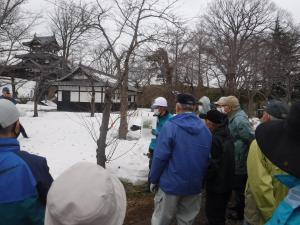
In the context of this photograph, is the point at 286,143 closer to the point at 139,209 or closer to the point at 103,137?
the point at 139,209

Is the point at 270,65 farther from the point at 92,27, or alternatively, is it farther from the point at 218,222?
the point at 218,222

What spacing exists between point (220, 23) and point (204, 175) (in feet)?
104

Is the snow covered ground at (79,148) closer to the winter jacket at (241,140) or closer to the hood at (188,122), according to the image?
the winter jacket at (241,140)

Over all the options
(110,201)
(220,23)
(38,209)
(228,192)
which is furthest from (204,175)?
(220,23)

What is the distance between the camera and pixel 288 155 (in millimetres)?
1476

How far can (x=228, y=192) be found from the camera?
4.13m

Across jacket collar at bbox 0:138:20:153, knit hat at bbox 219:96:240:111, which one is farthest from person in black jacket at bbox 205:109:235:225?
jacket collar at bbox 0:138:20:153

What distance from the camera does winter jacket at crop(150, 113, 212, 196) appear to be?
3549 mm

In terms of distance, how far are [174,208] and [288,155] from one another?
2.39 metres

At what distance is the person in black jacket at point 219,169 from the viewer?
396cm

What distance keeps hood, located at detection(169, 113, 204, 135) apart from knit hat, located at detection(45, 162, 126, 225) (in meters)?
2.19

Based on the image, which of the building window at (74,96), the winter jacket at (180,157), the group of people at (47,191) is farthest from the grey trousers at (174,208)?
the building window at (74,96)

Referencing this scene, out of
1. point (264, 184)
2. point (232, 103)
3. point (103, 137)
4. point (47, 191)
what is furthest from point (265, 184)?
point (103, 137)

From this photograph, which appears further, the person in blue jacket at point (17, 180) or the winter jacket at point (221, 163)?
the winter jacket at point (221, 163)
